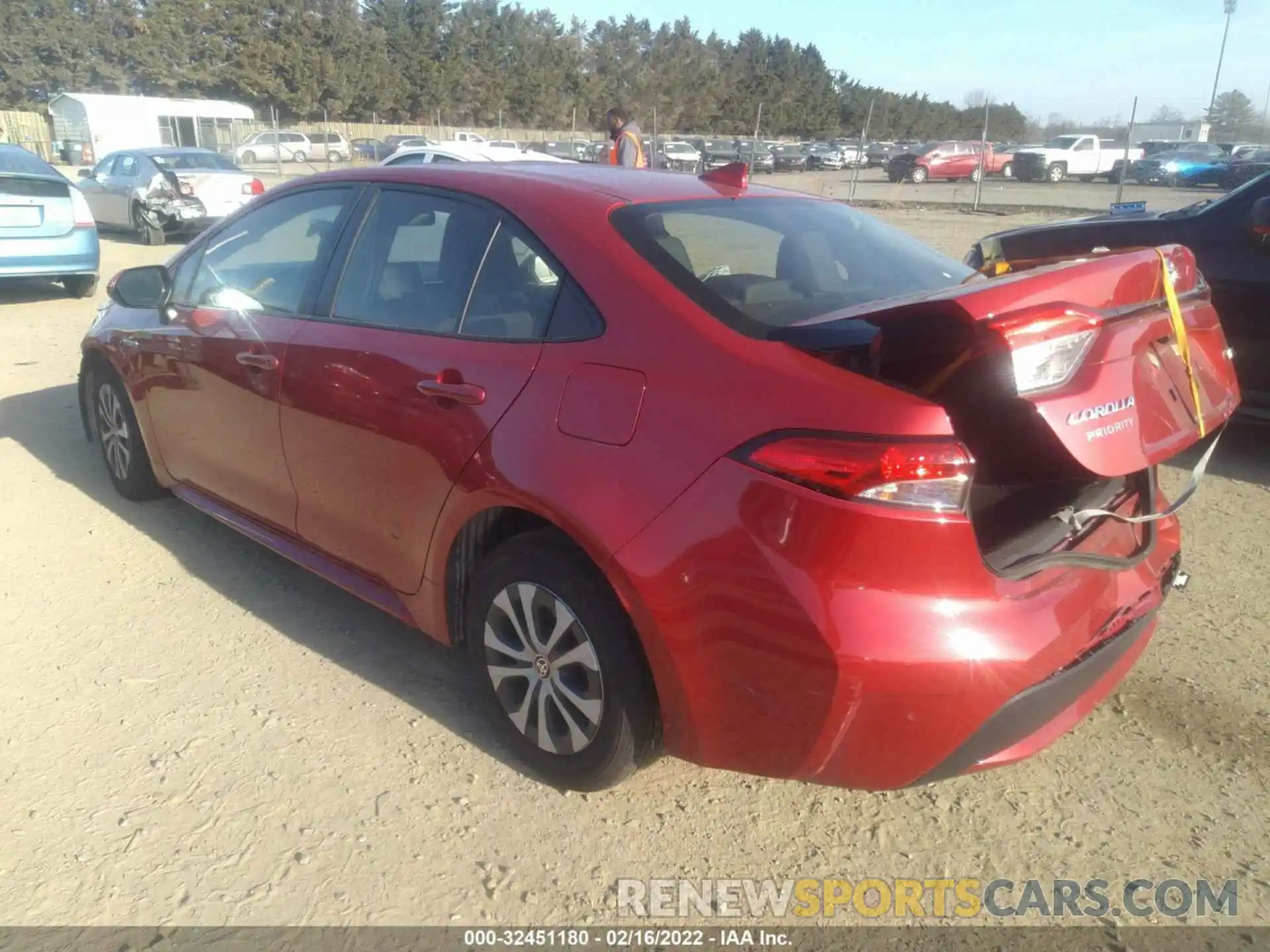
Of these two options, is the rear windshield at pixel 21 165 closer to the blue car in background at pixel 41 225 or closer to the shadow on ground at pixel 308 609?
the blue car in background at pixel 41 225

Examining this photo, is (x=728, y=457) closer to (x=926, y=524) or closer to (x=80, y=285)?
(x=926, y=524)

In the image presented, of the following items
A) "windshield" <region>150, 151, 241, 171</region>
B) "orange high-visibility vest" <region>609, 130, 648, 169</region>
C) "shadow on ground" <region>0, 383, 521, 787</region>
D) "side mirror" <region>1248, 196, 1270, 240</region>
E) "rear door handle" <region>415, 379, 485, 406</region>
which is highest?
"orange high-visibility vest" <region>609, 130, 648, 169</region>

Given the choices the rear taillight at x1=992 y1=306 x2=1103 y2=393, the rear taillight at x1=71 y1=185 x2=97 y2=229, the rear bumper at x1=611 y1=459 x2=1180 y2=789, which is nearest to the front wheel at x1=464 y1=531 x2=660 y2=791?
the rear bumper at x1=611 y1=459 x2=1180 y2=789

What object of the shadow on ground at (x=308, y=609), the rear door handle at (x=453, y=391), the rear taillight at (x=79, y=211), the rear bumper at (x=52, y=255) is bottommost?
the shadow on ground at (x=308, y=609)

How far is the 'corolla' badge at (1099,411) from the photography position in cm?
205

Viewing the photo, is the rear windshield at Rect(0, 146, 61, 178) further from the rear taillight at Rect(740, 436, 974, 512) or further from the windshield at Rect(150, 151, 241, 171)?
the rear taillight at Rect(740, 436, 974, 512)

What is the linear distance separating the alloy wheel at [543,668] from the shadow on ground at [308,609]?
234mm

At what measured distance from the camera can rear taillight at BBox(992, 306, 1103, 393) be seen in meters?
1.99

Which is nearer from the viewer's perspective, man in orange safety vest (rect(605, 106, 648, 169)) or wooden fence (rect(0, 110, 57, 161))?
man in orange safety vest (rect(605, 106, 648, 169))

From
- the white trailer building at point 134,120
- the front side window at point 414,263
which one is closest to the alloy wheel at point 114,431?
the front side window at point 414,263

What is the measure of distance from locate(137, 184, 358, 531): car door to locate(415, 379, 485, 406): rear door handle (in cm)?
85

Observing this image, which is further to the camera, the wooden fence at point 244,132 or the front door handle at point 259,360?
the wooden fence at point 244,132

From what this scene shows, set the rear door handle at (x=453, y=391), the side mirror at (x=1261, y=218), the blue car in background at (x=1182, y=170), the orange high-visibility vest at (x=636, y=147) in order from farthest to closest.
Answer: the blue car in background at (x=1182, y=170) < the orange high-visibility vest at (x=636, y=147) < the side mirror at (x=1261, y=218) < the rear door handle at (x=453, y=391)

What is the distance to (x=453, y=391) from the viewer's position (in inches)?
108
